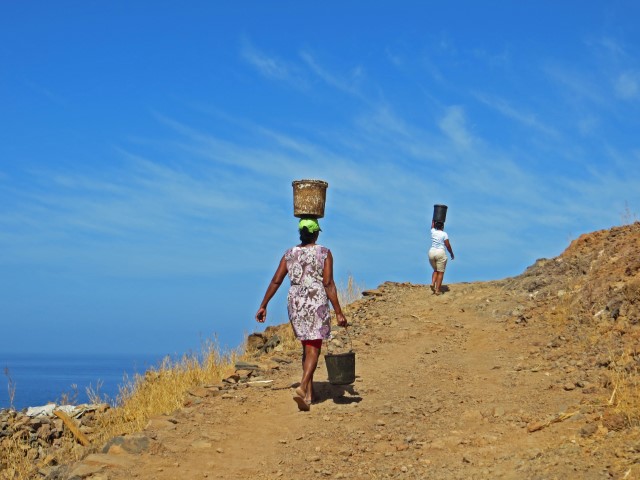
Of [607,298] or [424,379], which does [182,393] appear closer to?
[424,379]

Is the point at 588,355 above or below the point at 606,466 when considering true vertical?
above

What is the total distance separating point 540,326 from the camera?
45.8 feet

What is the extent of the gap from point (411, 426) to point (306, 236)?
2.55 meters

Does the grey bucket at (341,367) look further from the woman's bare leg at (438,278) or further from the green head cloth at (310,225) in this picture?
the woman's bare leg at (438,278)

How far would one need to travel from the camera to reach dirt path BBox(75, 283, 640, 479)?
7102mm

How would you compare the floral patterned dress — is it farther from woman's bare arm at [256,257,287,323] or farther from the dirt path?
the dirt path

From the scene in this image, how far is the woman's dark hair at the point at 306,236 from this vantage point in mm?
9094

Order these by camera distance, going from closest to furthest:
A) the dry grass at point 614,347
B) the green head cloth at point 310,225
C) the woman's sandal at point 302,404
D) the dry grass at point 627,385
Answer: the dry grass at point 627,385, the dry grass at point 614,347, the woman's sandal at point 302,404, the green head cloth at point 310,225

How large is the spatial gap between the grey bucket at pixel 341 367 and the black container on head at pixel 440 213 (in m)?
9.04

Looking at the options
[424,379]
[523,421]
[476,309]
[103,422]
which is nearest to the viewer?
[523,421]

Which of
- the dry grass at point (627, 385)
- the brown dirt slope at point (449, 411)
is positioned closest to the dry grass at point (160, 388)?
the brown dirt slope at point (449, 411)

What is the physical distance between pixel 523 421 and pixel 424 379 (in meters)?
2.71

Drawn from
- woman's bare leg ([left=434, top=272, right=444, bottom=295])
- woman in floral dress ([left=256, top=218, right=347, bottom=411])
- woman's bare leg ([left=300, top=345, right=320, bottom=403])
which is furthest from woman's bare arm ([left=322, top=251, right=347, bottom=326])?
woman's bare leg ([left=434, top=272, right=444, bottom=295])

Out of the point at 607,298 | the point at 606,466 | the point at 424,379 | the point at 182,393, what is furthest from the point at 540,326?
the point at 606,466
